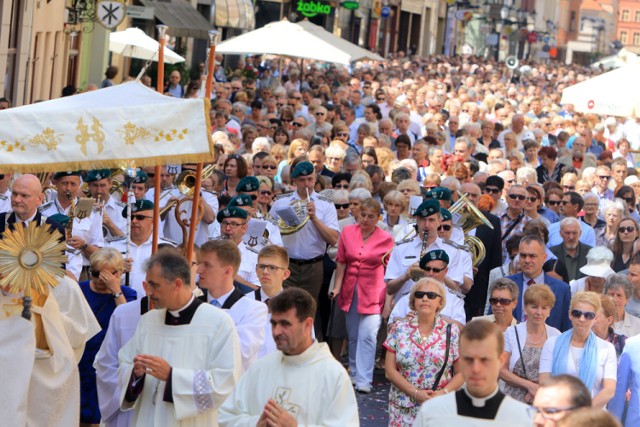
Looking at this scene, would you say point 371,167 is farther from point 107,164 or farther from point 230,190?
point 107,164

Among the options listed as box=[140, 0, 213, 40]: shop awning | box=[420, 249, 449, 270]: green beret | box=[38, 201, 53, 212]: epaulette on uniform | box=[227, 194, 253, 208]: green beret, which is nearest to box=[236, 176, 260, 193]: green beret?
box=[227, 194, 253, 208]: green beret

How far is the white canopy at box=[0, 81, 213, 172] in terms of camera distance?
26.4 ft

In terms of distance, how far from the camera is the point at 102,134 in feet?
26.7

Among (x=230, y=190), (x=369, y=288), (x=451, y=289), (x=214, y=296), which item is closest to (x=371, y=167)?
(x=230, y=190)

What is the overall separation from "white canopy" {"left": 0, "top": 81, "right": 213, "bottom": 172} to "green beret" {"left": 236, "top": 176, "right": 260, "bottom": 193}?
4245 millimetres

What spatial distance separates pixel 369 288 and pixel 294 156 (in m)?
4.07

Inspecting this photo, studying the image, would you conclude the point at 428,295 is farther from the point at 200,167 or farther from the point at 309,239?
the point at 309,239

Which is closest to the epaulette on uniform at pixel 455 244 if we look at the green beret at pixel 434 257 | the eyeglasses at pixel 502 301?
the green beret at pixel 434 257

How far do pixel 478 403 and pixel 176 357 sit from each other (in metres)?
1.89

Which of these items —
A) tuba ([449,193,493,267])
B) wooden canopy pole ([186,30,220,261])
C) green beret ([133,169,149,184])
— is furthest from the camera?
tuba ([449,193,493,267])

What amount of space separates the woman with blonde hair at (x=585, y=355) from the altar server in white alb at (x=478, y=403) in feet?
10.4

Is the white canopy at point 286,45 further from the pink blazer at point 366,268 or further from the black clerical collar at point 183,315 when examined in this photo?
the black clerical collar at point 183,315

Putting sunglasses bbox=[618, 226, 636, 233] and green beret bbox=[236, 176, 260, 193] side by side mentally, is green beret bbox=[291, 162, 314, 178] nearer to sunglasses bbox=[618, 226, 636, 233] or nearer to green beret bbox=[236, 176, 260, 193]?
green beret bbox=[236, 176, 260, 193]

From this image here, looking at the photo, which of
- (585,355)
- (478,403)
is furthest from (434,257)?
(478,403)
